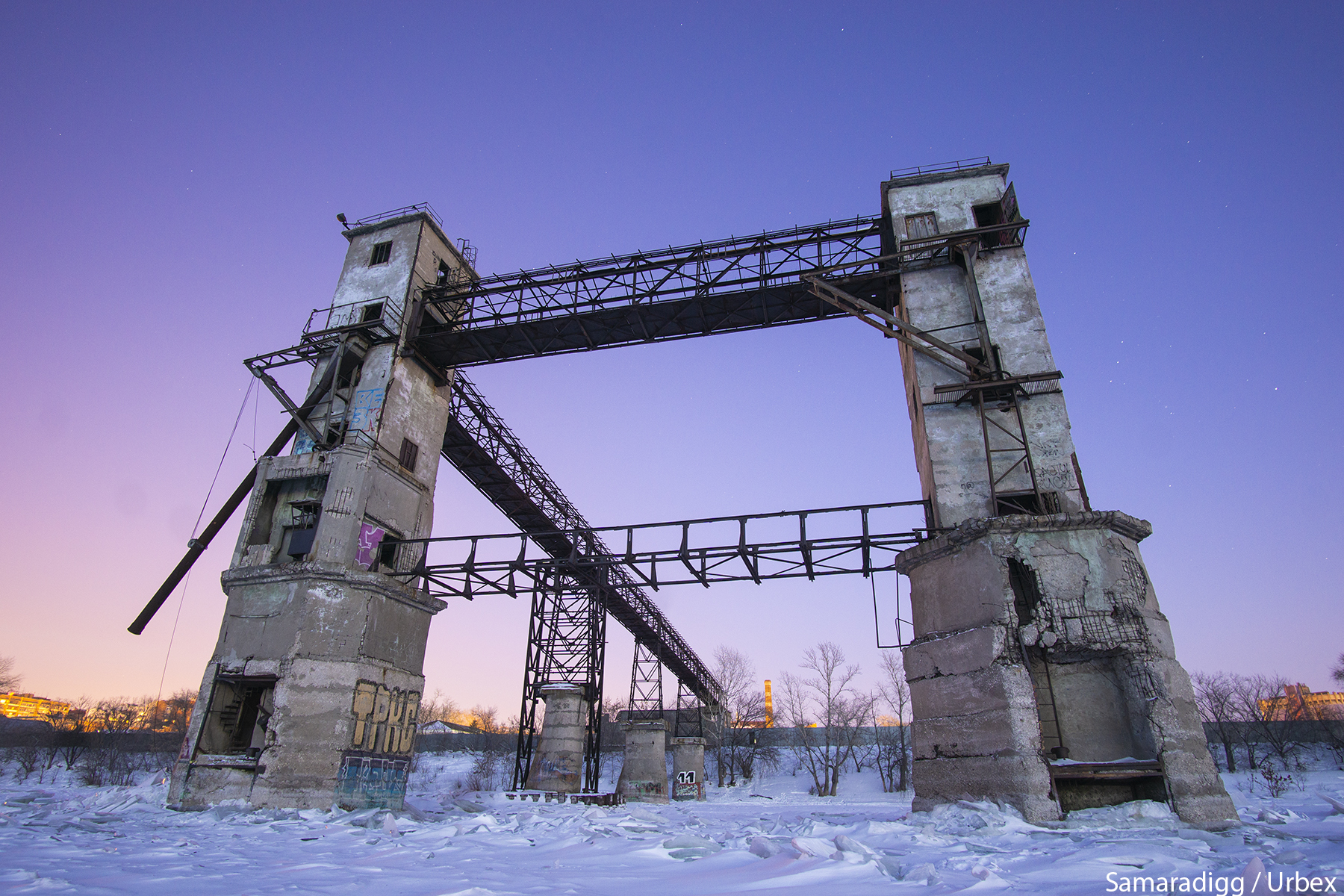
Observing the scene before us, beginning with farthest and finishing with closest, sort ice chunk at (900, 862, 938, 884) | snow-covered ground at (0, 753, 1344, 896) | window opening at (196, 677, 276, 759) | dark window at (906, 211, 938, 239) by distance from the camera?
dark window at (906, 211, 938, 239), window opening at (196, 677, 276, 759), ice chunk at (900, 862, 938, 884), snow-covered ground at (0, 753, 1344, 896)

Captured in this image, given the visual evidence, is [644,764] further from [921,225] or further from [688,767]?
[921,225]

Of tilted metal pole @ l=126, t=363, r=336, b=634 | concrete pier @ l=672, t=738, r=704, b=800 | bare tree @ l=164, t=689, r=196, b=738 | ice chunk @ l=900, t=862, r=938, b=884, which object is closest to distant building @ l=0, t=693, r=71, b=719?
bare tree @ l=164, t=689, r=196, b=738

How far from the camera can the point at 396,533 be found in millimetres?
15680

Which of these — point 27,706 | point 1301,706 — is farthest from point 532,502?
point 27,706

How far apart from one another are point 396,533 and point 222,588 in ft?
11.5

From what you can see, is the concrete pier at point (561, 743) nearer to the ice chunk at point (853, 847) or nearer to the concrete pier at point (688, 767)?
the concrete pier at point (688, 767)

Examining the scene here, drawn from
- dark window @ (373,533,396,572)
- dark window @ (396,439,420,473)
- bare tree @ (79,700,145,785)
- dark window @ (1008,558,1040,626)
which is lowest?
bare tree @ (79,700,145,785)

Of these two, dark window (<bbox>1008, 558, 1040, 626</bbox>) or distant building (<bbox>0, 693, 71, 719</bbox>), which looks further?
distant building (<bbox>0, 693, 71, 719</bbox>)

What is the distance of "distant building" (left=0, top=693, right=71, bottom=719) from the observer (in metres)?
67.6

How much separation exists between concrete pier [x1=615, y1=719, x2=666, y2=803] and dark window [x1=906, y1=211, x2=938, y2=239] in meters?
20.4

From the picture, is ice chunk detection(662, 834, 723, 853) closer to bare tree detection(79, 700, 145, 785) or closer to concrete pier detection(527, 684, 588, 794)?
concrete pier detection(527, 684, 588, 794)

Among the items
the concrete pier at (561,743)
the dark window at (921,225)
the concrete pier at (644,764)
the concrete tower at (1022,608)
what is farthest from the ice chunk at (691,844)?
the concrete pier at (644,764)

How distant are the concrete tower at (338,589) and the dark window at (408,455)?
0.04 m

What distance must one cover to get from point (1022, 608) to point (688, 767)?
25072 millimetres
